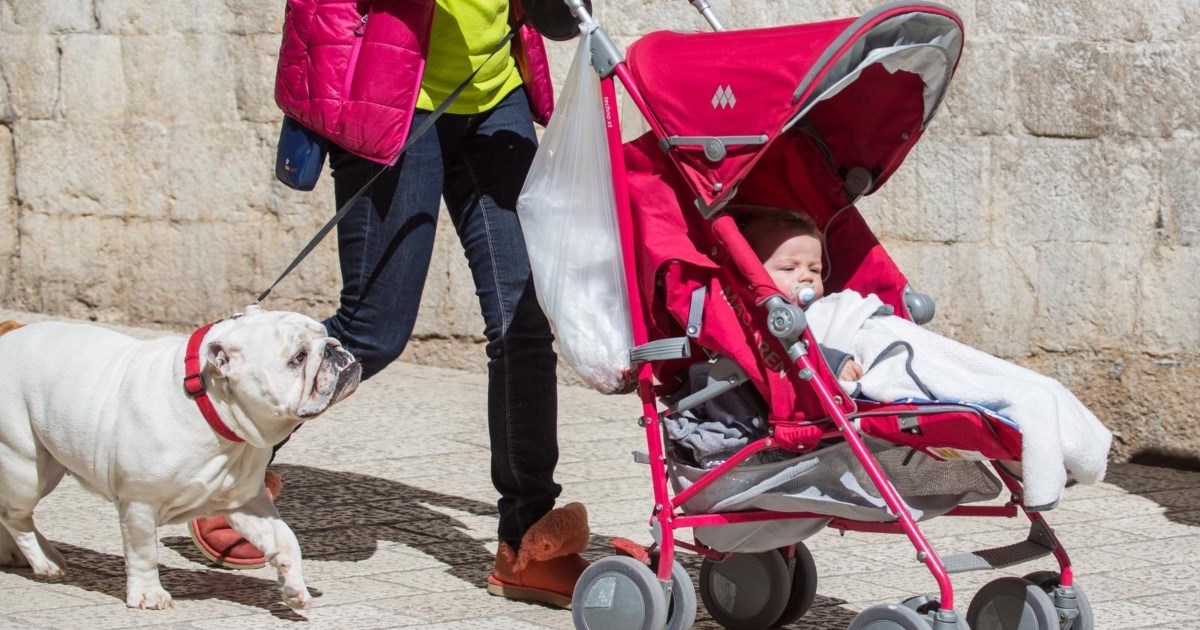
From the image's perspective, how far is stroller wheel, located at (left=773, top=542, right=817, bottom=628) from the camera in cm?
382

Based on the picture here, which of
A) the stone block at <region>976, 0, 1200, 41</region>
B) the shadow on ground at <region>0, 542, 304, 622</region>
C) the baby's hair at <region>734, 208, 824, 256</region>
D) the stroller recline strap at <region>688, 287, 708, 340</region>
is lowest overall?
the shadow on ground at <region>0, 542, 304, 622</region>

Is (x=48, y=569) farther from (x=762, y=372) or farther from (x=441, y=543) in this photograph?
(x=762, y=372)

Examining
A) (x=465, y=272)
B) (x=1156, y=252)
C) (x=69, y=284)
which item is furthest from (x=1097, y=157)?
(x=69, y=284)

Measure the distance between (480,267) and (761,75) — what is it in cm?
108

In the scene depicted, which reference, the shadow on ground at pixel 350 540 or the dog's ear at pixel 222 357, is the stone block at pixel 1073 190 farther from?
the dog's ear at pixel 222 357

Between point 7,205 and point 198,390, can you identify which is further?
point 7,205

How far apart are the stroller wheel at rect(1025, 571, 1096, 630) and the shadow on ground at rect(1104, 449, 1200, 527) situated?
6.27ft

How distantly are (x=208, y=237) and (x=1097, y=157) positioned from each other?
4073 millimetres

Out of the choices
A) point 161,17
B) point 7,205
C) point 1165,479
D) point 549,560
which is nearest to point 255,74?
point 161,17

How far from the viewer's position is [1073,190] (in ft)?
19.7

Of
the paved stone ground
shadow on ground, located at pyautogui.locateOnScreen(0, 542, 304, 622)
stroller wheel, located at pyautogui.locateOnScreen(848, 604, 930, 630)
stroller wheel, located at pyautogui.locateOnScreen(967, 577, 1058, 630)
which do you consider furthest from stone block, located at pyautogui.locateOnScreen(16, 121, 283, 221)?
stroller wheel, located at pyautogui.locateOnScreen(848, 604, 930, 630)

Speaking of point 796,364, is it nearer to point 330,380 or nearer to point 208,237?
point 330,380

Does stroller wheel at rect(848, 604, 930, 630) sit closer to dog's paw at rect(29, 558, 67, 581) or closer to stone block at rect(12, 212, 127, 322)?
dog's paw at rect(29, 558, 67, 581)

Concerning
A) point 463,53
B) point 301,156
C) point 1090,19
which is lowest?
point 301,156
